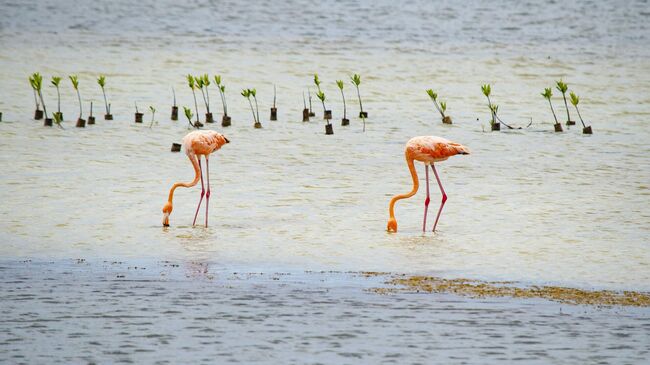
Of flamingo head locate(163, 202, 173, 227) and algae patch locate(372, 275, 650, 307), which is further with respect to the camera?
flamingo head locate(163, 202, 173, 227)

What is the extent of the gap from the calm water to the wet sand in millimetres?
26

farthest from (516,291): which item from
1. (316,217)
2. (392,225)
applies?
(316,217)

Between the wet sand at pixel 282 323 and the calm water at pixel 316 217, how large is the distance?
0.03 metres

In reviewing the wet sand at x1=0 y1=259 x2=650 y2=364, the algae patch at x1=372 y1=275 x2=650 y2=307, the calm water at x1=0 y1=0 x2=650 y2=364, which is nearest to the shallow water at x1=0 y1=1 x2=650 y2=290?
the calm water at x1=0 y1=0 x2=650 y2=364

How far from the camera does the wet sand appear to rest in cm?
838

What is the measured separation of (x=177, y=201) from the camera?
14.5m

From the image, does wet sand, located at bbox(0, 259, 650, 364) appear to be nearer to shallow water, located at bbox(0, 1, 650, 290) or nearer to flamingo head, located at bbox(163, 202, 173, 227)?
shallow water, located at bbox(0, 1, 650, 290)

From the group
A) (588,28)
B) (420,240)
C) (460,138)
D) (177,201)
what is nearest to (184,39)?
(588,28)

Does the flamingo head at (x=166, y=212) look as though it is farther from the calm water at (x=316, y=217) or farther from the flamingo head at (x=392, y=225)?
the flamingo head at (x=392, y=225)

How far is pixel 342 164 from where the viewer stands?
17.0 metres

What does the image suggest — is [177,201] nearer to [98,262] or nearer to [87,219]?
[87,219]

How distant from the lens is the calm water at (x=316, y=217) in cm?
884

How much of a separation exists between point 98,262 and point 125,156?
6136mm

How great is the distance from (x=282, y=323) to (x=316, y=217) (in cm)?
435
